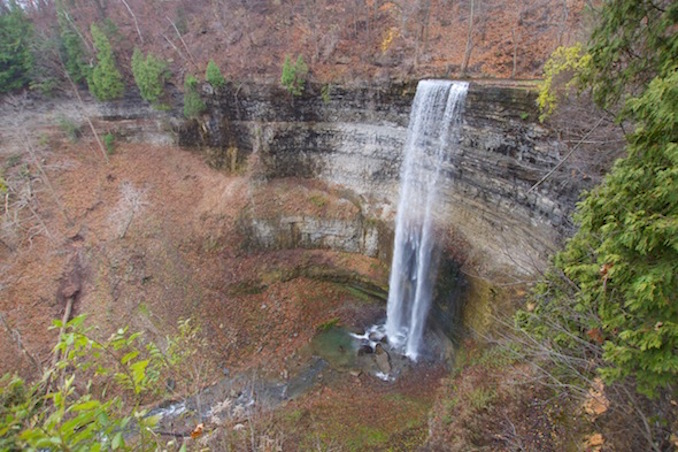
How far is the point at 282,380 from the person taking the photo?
47.5ft

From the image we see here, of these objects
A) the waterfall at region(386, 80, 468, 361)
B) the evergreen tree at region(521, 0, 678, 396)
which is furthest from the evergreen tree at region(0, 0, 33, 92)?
the evergreen tree at region(521, 0, 678, 396)

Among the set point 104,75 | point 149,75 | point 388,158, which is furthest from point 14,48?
point 388,158

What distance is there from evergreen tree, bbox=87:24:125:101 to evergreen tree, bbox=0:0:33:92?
3.75 metres

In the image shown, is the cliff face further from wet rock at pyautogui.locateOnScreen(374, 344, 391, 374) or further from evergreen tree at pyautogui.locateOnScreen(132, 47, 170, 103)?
wet rock at pyautogui.locateOnScreen(374, 344, 391, 374)

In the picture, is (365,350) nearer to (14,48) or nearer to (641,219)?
(641,219)

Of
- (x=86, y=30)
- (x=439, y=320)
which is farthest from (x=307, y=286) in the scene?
(x=86, y=30)

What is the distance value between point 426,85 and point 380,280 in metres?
9.79

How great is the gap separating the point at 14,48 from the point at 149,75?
8.04 meters

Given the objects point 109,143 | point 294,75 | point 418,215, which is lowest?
point 418,215

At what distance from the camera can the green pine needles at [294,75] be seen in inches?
669

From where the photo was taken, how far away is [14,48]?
19.3 metres

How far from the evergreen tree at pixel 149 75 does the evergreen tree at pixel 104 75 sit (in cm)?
125

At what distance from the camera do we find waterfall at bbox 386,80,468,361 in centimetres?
1355

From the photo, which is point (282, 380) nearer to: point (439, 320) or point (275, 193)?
point (439, 320)
